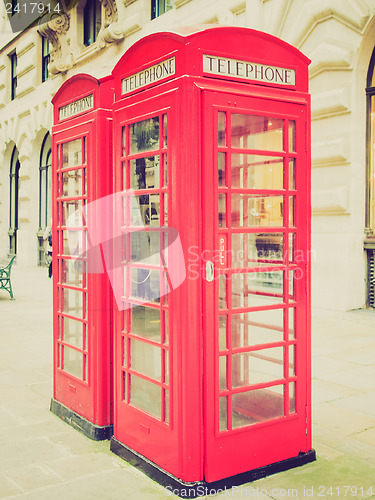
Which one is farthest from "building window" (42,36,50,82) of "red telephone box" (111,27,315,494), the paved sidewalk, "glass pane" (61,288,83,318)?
"red telephone box" (111,27,315,494)

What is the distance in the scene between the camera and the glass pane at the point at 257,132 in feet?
10.7

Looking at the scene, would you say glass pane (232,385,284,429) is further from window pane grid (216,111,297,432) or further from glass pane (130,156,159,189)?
glass pane (130,156,159,189)

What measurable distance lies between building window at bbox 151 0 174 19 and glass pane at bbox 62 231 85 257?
34.6 feet

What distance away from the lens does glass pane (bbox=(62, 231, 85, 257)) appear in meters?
4.13

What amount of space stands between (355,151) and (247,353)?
21.6ft

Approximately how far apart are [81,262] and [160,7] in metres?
11.1

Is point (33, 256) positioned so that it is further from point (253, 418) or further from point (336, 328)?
point (253, 418)

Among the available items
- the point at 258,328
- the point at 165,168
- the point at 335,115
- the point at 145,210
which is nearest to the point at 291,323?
the point at 258,328

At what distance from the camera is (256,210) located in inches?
139

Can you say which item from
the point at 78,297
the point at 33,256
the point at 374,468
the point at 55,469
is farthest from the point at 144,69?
the point at 33,256

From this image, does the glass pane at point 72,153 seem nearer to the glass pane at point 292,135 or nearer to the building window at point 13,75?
the glass pane at point 292,135

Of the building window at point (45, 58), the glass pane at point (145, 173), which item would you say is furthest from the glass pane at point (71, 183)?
the building window at point (45, 58)

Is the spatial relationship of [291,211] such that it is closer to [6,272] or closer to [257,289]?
[257,289]

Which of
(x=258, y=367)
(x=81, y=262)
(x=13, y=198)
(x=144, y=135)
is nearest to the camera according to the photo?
(x=144, y=135)
